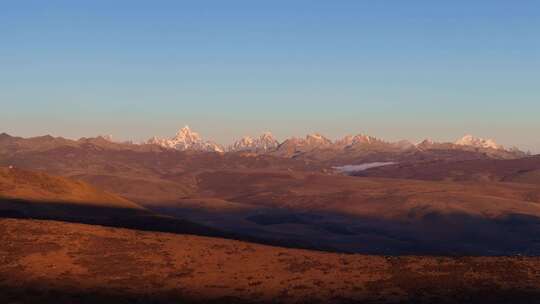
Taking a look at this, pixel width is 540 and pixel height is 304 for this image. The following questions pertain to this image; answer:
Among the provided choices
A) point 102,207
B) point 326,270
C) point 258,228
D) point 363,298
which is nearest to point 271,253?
point 326,270

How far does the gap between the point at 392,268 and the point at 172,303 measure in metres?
18.2

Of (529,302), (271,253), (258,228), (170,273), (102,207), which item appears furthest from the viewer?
(258,228)

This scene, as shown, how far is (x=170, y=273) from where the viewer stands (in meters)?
53.9

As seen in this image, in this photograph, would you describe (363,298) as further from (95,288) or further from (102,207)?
(102,207)

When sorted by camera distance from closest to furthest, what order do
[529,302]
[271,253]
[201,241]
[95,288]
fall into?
1. [529,302]
2. [95,288]
3. [271,253]
4. [201,241]

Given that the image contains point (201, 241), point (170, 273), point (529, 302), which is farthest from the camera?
point (201, 241)

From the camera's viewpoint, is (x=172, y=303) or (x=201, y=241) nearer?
(x=172, y=303)

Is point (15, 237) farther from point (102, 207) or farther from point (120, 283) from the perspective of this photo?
point (102, 207)

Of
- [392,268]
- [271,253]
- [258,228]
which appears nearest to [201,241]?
[271,253]

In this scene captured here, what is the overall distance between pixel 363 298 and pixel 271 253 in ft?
49.4

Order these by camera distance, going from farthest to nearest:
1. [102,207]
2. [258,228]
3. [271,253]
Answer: [258,228] < [102,207] < [271,253]

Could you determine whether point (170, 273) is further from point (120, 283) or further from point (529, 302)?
point (529, 302)

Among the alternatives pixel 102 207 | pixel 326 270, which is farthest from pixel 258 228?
pixel 326 270

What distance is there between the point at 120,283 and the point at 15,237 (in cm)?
1663
